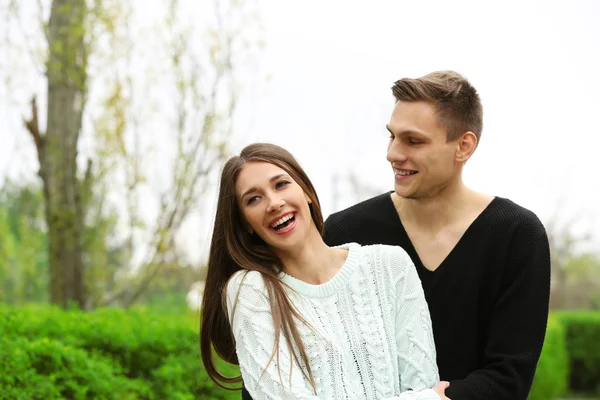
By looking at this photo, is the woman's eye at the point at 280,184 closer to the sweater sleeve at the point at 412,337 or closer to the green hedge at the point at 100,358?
the sweater sleeve at the point at 412,337

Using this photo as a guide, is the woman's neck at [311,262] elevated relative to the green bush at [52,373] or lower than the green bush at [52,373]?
elevated

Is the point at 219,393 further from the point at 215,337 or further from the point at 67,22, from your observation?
the point at 67,22

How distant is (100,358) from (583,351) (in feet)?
42.1

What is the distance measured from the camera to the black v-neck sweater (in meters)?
3.19

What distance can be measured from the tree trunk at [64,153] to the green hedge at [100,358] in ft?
6.03

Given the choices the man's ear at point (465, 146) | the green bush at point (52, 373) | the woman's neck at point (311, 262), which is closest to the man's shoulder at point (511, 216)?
the man's ear at point (465, 146)

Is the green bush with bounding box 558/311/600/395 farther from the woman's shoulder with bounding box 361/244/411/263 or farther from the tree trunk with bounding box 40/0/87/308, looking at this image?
the woman's shoulder with bounding box 361/244/411/263

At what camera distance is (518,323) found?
321 cm

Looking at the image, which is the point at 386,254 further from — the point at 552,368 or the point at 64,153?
the point at 552,368

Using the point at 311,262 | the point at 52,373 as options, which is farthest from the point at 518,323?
the point at 52,373

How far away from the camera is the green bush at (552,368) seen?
11.6m

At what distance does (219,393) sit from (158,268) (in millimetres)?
2545

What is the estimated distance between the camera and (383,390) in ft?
9.32

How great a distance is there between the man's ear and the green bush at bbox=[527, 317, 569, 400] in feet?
27.3
